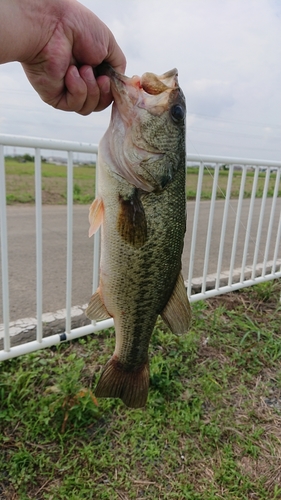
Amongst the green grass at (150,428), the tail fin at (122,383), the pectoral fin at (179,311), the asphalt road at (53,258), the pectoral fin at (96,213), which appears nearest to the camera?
the pectoral fin at (96,213)

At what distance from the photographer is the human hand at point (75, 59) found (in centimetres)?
119

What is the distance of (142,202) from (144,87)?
365 millimetres

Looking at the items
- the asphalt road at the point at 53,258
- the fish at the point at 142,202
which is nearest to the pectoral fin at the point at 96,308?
the fish at the point at 142,202

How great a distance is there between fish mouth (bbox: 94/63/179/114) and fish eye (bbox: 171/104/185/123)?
0.10 feet

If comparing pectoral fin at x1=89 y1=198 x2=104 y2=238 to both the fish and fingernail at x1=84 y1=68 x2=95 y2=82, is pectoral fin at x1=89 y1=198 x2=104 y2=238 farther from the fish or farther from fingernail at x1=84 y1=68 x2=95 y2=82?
fingernail at x1=84 y1=68 x2=95 y2=82

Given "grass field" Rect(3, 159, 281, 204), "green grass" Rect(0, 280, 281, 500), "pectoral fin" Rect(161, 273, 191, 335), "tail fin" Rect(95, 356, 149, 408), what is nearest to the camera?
"pectoral fin" Rect(161, 273, 191, 335)

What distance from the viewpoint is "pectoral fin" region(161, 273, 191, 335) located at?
1.47 metres

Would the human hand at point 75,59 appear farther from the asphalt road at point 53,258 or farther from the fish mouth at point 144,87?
the asphalt road at point 53,258

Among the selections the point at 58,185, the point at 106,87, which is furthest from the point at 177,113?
the point at 58,185

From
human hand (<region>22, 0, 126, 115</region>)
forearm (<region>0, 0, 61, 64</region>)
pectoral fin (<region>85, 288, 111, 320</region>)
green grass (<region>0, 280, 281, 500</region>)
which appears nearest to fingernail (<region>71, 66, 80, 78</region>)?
human hand (<region>22, 0, 126, 115</region>)

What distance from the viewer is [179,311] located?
1474 mm

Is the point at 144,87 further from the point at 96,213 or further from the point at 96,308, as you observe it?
the point at 96,308

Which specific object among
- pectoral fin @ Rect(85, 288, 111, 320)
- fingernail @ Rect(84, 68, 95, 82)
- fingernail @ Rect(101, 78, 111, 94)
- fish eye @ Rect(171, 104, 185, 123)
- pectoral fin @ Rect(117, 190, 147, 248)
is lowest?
pectoral fin @ Rect(85, 288, 111, 320)

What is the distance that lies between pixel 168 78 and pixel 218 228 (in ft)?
23.5
